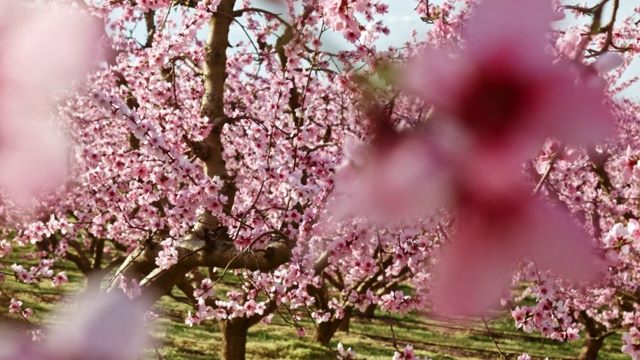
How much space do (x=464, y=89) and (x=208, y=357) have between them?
7.61 metres

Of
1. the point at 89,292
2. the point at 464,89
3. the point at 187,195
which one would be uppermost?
the point at 187,195

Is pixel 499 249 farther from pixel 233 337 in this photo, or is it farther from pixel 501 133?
pixel 233 337

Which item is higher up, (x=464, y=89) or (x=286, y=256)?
(x=286, y=256)

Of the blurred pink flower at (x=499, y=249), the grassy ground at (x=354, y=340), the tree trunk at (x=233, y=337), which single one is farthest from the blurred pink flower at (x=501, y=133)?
the grassy ground at (x=354, y=340)

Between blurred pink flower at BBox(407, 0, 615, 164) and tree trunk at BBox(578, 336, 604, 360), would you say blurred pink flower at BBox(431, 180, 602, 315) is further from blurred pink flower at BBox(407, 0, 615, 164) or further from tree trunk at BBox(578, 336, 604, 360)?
tree trunk at BBox(578, 336, 604, 360)

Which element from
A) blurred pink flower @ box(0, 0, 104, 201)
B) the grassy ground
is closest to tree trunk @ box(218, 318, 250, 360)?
the grassy ground

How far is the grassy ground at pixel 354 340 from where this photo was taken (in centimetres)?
809

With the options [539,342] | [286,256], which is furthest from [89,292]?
[539,342]

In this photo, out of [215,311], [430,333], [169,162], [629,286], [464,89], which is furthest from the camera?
[430,333]

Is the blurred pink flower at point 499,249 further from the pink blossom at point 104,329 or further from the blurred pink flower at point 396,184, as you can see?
the pink blossom at point 104,329

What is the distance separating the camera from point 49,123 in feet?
1.17

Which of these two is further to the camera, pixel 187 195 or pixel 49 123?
pixel 187 195

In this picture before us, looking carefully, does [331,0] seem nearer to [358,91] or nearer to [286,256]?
[358,91]

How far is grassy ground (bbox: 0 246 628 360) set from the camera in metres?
8.09
